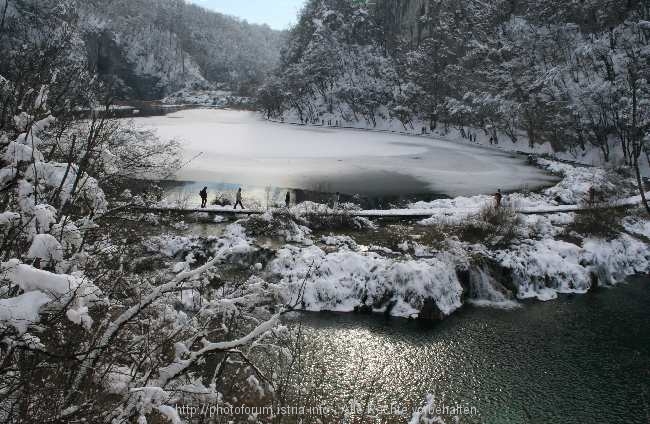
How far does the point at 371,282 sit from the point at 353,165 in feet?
84.2

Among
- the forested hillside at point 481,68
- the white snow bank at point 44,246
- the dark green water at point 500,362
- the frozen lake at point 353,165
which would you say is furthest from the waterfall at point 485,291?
the white snow bank at point 44,246

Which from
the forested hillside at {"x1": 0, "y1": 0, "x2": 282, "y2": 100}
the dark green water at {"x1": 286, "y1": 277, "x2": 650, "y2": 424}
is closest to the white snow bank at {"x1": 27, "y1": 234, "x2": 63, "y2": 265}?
the dark green water at {"x1": 286, "y1": 277, "x2": 650, "y2": 424}

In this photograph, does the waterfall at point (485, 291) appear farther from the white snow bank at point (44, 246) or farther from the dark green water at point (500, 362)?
the white snow bank at point (44, 246)

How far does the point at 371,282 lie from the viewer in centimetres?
1758

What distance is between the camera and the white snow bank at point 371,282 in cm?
1681

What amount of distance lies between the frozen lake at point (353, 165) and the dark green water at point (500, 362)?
1623 centimetres

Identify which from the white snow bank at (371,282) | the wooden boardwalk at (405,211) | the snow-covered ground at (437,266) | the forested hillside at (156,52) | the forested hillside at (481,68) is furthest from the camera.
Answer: the forested hillside at (156,52)

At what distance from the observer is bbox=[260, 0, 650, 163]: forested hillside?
44478 mm

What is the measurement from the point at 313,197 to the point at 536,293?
52.4ft

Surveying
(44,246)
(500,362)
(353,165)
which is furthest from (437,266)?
(353,165)

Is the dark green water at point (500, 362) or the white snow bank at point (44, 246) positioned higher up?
the white snow bank at point (44, 246)

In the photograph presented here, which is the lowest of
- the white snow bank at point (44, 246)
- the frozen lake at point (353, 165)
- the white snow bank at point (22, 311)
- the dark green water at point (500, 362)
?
the dark green water at point (500, 362)

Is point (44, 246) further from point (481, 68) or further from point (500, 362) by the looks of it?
point (481, 68)

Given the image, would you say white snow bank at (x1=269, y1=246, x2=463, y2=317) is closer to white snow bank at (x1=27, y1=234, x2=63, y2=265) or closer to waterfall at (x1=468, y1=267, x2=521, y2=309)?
waterfall at (x1=468, y1=267, x2=521, y2=309)
